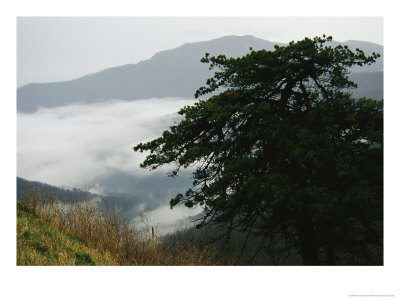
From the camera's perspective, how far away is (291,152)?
4.09 m

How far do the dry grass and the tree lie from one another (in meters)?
0.59

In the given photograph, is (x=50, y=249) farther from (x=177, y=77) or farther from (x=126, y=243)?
(x=177, y=77)

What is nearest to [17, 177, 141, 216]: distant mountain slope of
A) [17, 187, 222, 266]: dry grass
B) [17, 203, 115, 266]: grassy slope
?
[17, 187, 222, 266]: dry grass

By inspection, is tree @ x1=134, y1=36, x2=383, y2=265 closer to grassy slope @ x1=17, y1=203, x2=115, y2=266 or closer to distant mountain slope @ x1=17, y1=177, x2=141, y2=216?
distant mountain slope @ x1=17, y1=177, x2=141, y2=216

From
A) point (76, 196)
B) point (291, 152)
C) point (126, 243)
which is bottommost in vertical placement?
point (126, 243)

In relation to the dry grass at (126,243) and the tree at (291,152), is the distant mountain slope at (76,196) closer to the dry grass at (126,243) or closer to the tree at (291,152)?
the dry grass at (126,243)

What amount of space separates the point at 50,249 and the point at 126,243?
1103 mm

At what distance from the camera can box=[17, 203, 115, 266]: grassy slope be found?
440 centimetres

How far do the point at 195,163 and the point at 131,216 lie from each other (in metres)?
1.35

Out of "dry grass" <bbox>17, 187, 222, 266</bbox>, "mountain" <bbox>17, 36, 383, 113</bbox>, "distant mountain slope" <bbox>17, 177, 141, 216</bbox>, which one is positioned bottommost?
"dry grass" <bbox>17, 187, 222, 266</bbox>

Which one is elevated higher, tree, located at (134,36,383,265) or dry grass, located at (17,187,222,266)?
tree, located at (134,36,383,265)

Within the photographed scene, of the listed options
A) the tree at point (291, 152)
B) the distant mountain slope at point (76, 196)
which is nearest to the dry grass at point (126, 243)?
the distant mountain slope at point (76, 196)

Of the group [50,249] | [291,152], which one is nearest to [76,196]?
[50,249]
